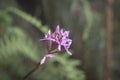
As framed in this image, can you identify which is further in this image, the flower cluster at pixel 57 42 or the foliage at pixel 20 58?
the foliage at pixel 20 58

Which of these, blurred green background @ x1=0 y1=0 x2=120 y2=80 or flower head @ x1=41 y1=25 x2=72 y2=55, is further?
blurred green background @ x1=0 y1=0 x2=120 y2=80

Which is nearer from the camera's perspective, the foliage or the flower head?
the flower head

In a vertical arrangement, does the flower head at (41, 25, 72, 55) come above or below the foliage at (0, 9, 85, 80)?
below

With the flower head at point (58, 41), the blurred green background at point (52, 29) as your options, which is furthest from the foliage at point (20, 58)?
the flower head at point (58, 41)

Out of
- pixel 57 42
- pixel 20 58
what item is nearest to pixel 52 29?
pixel 20 58

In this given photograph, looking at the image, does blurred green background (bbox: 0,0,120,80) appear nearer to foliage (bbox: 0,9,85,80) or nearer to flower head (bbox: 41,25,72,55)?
foliage (bbox: 0,9,85,80)

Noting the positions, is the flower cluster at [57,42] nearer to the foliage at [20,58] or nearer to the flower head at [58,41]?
the flower head at [58,41]

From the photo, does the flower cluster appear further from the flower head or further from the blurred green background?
the blurred green background

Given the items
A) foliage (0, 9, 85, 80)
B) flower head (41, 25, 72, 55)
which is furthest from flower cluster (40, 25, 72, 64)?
foliage (0, 9, 85, 80)

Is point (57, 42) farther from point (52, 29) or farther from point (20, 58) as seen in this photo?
point (52, 29)
